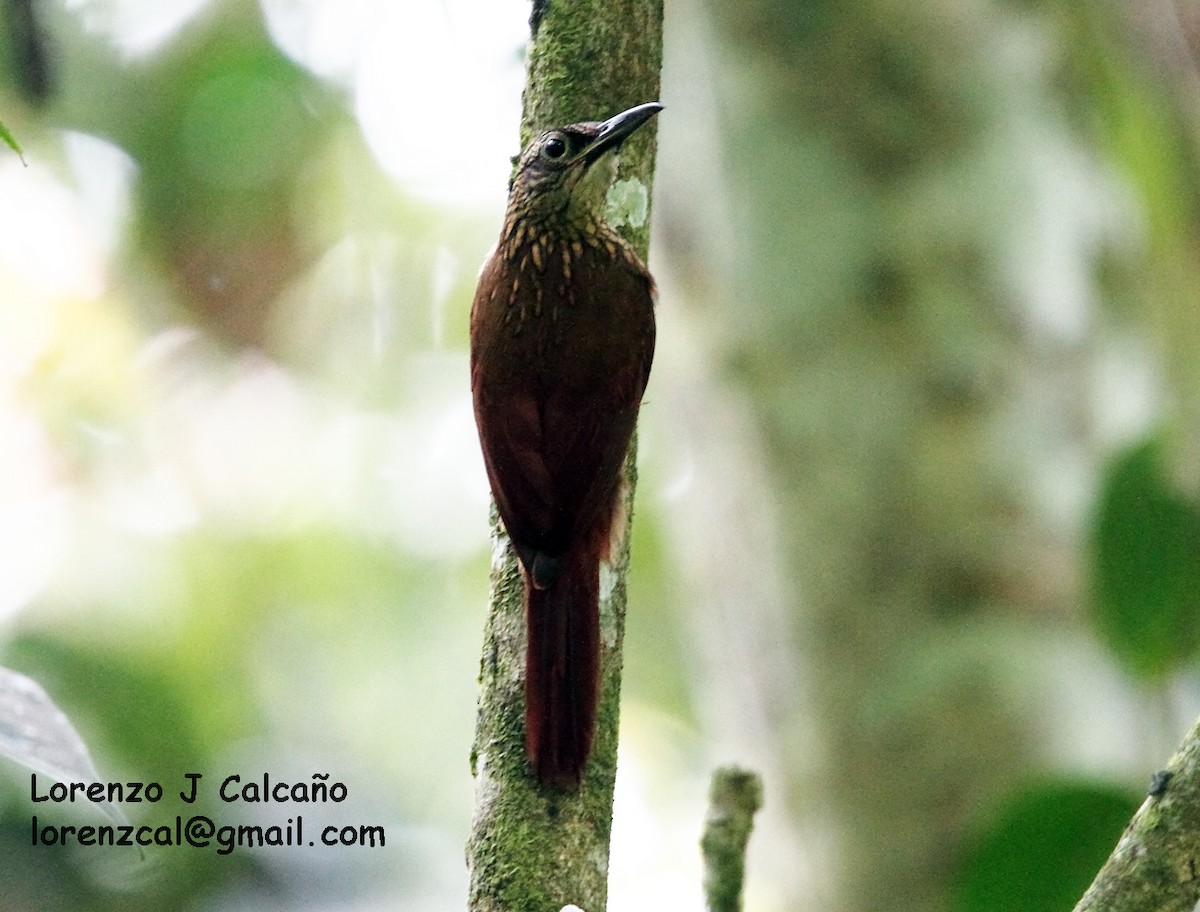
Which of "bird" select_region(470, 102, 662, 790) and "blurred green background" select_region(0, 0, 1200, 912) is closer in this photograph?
"bird" select_region(470, 102, 662, 790)

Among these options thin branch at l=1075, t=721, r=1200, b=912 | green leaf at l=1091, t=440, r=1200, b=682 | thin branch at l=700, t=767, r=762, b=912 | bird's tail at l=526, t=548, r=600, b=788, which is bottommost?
thin branch at l=1075, t=721, r=1200, b=912

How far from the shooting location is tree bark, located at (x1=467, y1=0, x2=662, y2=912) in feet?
6.74

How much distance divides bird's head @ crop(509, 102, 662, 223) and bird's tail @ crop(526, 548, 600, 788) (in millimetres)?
770

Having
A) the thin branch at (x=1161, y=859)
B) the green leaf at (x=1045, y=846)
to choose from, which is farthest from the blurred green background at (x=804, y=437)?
the thin branch at (x=1161, y=859)

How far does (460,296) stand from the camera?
7637 millimetres

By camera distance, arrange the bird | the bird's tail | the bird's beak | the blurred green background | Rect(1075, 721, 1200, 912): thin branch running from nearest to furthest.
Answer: Rect(1075, 721, 1200, 912): thin branch < the bird's tail < the bird < the bird's beak < the blurred green background

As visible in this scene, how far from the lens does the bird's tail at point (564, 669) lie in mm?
2170

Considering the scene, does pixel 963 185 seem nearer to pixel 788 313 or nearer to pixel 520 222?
pixel 788 313

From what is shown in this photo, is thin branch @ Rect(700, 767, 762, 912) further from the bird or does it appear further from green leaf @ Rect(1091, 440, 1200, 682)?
green leaf @ Rect(1091, 440, 1200, 682)

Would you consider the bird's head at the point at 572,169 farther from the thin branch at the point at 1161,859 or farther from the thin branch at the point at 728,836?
the thin branch at the point at 1161,859

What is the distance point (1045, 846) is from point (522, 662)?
3.58 feet

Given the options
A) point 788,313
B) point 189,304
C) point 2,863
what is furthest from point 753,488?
point 189,304

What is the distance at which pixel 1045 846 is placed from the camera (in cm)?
267

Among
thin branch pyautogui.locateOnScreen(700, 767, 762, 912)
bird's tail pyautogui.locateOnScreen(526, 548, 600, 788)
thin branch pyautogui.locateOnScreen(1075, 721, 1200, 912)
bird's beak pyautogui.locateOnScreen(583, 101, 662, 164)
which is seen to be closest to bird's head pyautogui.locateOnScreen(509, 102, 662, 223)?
bird's beak pyautogui.locateOnScreen(583, 101, 662, 164)
